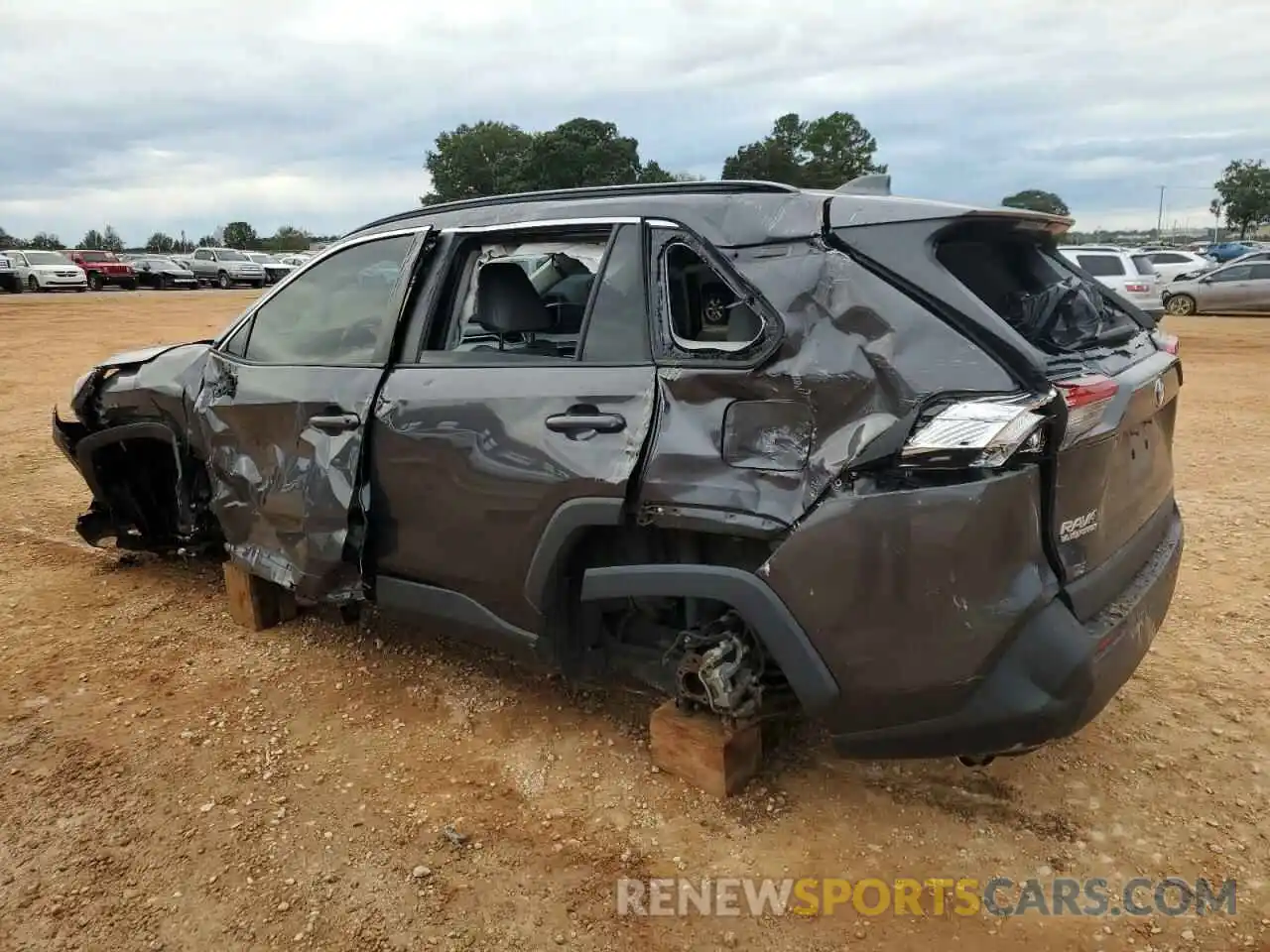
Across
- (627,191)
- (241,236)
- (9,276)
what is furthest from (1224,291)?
(241,236)

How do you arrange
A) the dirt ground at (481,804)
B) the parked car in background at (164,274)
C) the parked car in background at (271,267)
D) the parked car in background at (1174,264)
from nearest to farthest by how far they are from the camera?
1. the dirt ground at (481,804)
2. the parked car in background at (1174,264)
3. the parked car in background at (164,274)
4. the parked car in background at (271,267)

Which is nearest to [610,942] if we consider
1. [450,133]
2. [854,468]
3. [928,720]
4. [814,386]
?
[928,720]

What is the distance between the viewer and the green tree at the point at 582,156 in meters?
62.0

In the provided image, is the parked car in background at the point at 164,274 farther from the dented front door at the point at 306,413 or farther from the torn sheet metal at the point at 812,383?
the torn sheet metal at the point at 812,383

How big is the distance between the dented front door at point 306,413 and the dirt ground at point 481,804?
0.53 metres

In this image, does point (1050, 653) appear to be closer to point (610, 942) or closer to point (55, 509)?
point (610, 942)

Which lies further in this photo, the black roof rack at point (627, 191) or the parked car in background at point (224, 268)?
the parked car in background at point (224, 268)

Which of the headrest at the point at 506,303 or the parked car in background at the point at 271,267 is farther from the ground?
the parked car in background at the point at 271,267

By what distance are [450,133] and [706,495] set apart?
93978 millimetres

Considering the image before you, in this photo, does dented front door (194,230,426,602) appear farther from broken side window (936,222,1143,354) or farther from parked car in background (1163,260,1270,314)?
parked car in background (1163,260,1270,314)

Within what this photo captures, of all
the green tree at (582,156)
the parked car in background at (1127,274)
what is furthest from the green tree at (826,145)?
the parked car in background at (1127,274)

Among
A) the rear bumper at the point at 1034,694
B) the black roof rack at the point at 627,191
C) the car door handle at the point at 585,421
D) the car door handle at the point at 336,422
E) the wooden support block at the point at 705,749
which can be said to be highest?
the black roof rack at the point at 627,191

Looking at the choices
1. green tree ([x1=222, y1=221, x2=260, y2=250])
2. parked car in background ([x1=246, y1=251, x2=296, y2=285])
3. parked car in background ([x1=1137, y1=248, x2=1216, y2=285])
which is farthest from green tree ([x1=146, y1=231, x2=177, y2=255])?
parked car in background ([x1=1137, y1=248, x2=1216, y2=285])

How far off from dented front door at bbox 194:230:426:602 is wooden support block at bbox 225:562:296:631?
169 mm
